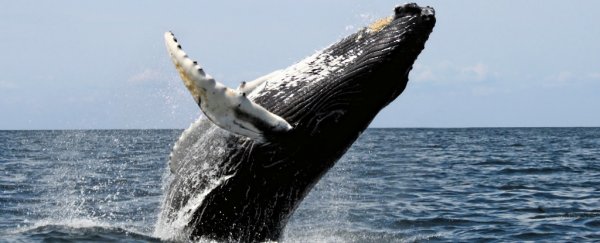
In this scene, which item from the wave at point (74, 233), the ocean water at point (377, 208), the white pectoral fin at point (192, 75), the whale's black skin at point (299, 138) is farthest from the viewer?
the ocean water at point (377, 208)

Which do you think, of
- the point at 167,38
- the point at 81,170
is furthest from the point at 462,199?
the point at 81,170

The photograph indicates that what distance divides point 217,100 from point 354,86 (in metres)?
1.50

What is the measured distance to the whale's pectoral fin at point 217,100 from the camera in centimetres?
652

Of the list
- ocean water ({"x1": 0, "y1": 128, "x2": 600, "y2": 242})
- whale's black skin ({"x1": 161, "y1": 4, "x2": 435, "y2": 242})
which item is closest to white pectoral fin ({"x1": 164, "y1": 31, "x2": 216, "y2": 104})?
whale's black skin ({"x1": 161, "y1": 4, "x2": 435, "y2": 242})

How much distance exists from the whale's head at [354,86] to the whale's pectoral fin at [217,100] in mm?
669

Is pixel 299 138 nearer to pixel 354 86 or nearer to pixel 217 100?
pixel 354 86

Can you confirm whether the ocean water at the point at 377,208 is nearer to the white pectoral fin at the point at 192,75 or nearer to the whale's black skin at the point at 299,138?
the whale's black skin at the point at 299,138

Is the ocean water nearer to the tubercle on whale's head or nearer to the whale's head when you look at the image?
the whale's head

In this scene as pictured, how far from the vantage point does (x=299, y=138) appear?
741 cm

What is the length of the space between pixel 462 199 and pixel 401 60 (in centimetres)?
921

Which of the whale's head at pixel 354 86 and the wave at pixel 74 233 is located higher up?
the whale's head at pixel 354 86

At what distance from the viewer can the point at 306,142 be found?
7445 millimetres

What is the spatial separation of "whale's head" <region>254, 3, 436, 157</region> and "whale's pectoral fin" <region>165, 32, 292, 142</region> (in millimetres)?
669

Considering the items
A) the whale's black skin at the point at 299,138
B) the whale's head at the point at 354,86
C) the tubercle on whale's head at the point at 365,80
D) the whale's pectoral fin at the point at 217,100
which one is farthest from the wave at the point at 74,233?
the whale's pectoral fin at the point at 217,100
